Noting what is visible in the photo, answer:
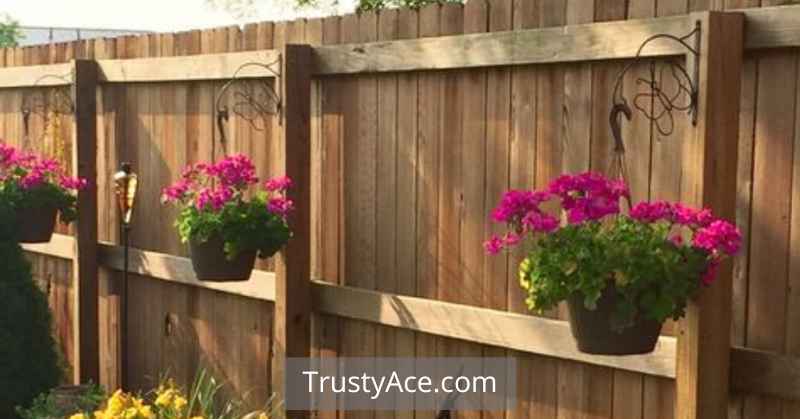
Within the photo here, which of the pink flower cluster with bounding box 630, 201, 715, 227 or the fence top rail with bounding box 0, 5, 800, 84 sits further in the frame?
the fence top rail with bounding box 0, 5, 800, 84

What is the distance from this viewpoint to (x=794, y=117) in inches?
149

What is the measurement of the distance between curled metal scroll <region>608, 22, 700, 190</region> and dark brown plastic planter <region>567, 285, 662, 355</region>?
0.52 m

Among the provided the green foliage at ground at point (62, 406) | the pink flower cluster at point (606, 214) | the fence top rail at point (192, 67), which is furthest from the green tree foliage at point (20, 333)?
the pink flower cluster at point (606, 214)

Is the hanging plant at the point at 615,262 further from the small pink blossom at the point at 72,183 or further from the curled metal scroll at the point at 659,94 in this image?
the small pink blossom at the point at 72,183

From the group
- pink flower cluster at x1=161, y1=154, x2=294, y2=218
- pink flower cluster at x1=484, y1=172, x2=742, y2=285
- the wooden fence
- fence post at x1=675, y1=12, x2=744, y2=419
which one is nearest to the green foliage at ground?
the wooden fence

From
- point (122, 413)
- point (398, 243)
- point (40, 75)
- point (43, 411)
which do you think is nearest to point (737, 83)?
point (398, 243)

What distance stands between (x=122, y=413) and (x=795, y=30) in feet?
8.76

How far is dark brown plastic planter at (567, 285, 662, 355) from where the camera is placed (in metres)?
3.76

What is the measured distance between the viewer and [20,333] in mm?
6797

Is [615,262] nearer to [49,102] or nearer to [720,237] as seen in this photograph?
[720,237]

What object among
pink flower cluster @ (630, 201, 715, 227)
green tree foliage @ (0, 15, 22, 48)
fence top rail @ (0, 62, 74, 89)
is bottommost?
pink flower cluster @ (630, 201, 715, 227)

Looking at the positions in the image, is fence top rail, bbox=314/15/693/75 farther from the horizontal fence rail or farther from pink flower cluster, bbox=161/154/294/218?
the horizontal fence rail

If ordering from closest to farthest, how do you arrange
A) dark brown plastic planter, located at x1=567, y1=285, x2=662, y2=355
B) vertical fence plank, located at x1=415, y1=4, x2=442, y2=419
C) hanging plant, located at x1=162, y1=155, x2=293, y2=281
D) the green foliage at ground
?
1. dark brown plastic planter, located at x1=567, y1=285, x2=662, y2=355
2. vertical fence plank, located at x1=415, y1=4, x2=442, y2=419
3. hanging plant, located at x1=162, y1=155, x2=293, y2=281
4. the green foliage at ground

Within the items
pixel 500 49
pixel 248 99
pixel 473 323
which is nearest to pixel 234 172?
pixel 248 99
